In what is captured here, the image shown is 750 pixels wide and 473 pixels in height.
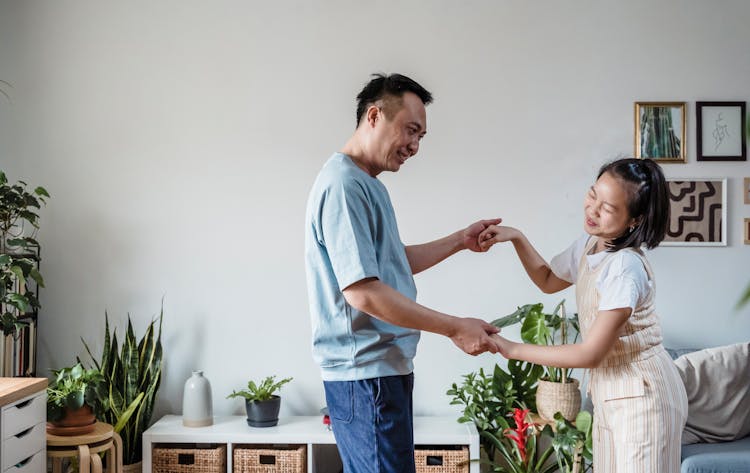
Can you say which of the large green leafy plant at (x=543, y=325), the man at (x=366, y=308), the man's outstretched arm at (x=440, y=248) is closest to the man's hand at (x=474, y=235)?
the man's outstretched arm at (x=440, y=248)

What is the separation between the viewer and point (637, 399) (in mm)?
1871

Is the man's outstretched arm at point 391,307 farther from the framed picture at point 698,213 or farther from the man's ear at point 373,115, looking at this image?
the framed picture at point 698,213

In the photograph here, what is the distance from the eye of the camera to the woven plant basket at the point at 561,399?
318cm

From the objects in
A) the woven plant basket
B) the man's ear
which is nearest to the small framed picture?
the woven plant basket

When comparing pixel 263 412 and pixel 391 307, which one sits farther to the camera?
pixel 263 412

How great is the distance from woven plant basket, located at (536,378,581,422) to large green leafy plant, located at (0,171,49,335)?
2.26 metres

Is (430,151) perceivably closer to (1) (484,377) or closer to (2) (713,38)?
(1) (484,377)

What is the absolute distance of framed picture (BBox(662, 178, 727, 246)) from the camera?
3.58 meters

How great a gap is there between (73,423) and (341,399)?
181 cm

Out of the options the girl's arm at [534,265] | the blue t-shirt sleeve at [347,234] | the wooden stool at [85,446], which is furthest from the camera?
the wooden stool at [85,446]

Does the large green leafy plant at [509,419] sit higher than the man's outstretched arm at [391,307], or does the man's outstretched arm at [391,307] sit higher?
the man's outstretched arm at [391,307]

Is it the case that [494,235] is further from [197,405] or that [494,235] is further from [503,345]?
[197,405]

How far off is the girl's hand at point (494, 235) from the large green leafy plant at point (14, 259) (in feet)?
6.39

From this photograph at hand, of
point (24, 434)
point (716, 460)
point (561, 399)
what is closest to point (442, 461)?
point (561, 399)
